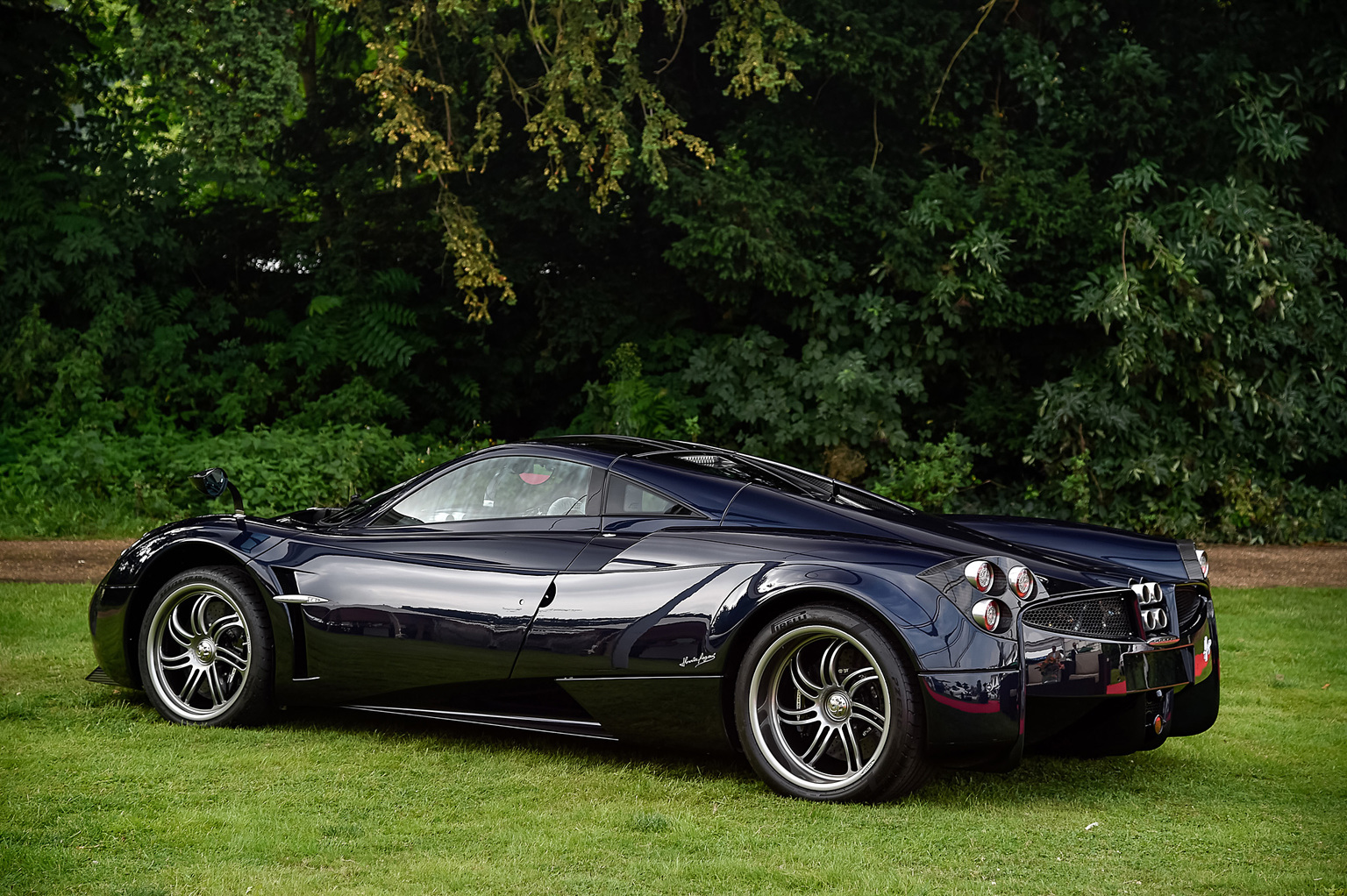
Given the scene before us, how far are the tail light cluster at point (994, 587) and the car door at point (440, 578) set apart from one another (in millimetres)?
1488

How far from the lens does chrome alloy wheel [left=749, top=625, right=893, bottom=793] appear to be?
468cm

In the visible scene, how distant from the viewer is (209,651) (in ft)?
19.1

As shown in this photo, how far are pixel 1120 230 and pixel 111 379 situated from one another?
38.8 feet

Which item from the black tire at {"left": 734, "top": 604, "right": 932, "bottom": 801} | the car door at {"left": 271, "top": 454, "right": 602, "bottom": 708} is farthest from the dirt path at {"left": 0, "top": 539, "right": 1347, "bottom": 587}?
the black tire at {"left": 734, "top": 604, "right": 932, "bottom": 801}

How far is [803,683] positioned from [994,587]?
752 mm

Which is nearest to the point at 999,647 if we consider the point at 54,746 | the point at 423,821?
the point at 423,821

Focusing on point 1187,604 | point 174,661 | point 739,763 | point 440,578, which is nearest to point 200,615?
point 174,661

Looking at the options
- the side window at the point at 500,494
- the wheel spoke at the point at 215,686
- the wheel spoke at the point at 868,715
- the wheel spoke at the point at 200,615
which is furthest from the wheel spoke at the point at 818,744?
the wheel spoke at the point at 200,615

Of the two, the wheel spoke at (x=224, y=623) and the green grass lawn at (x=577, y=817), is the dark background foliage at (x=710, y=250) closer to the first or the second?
the wheel spoke at (x=224, y=623)

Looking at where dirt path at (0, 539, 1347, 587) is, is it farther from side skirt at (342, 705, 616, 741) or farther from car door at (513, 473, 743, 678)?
car door at (513, 473, 743, 678)

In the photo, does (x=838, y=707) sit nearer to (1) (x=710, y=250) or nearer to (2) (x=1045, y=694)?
(2) (x=1045, y=694)

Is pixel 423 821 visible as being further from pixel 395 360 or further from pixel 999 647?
pixel 395 360

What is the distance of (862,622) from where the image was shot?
4.59 metres

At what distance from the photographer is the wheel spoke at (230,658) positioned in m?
5.78
